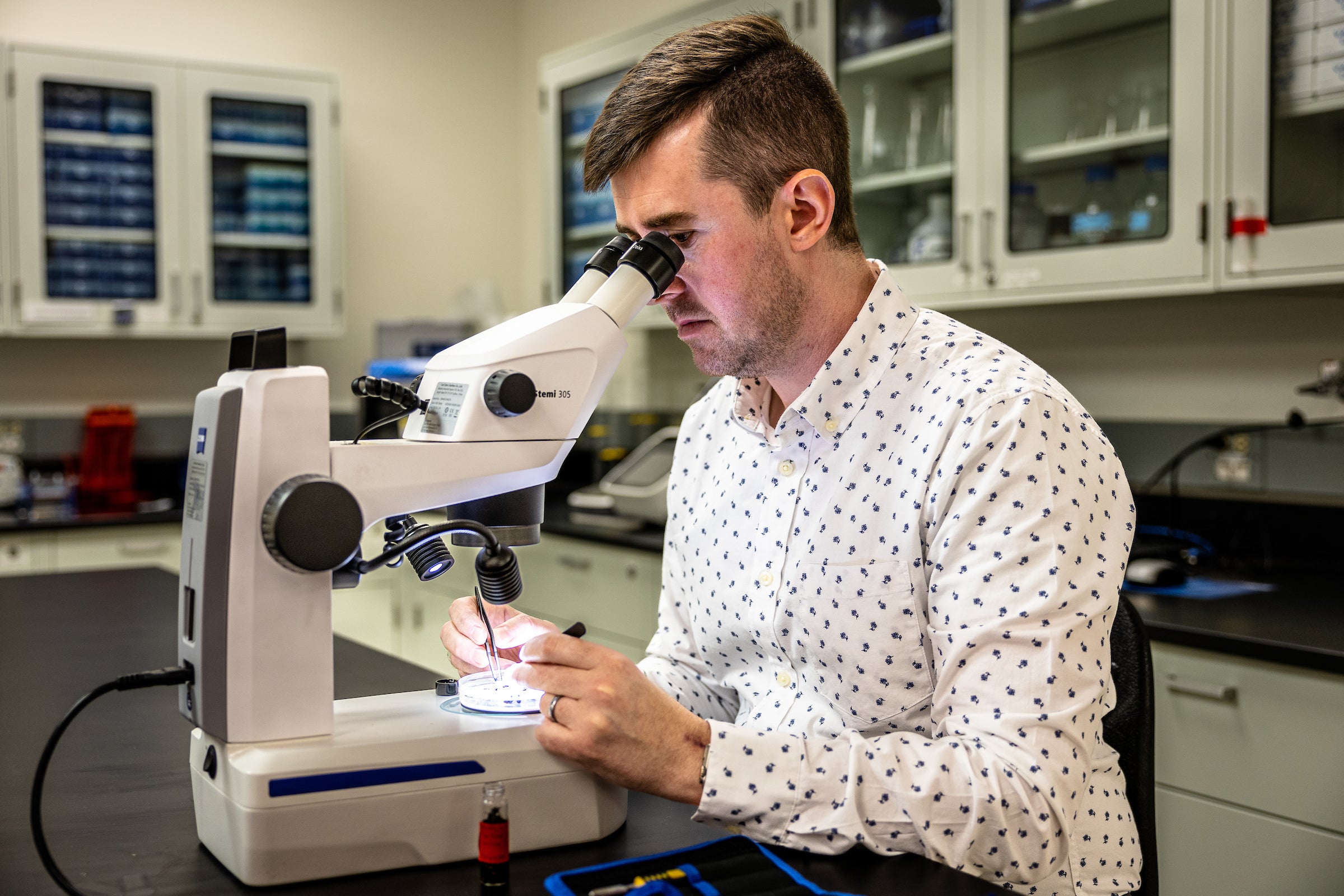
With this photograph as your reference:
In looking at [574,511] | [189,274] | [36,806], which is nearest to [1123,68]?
[574,511]

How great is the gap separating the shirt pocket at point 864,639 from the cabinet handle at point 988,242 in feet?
4.74

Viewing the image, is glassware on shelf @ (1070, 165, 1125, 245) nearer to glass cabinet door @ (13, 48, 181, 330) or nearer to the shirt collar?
the shirt collar

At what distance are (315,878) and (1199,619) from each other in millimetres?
1459

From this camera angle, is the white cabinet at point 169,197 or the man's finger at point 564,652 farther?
the white cabinet at point 169,197

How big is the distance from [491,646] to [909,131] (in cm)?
201

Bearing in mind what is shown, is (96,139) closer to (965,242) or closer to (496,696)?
(965,242)

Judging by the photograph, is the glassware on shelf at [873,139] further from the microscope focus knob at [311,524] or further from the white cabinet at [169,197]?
the microscope focus knob at [311,524]

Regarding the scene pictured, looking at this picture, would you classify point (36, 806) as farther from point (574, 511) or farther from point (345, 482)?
point (574, 511)

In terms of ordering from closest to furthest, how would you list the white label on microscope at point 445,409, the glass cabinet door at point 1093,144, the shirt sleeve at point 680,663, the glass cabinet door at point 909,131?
the white label on microscope at point 445,409 < the shirt sleeve at point 680,663 < the glass cabinet door at point 1093,144 < the glass cabinet door at point 909,131

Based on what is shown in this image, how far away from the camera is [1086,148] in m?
2.29

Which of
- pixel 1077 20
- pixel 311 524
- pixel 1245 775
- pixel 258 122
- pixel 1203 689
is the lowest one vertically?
pixel 1245 775

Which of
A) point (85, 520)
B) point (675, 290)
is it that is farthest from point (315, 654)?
point (85, 520)

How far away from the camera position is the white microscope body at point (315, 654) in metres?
0.79

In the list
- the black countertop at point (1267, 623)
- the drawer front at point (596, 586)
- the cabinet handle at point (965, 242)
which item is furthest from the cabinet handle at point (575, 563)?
the black countertop at point (1267, 623)
